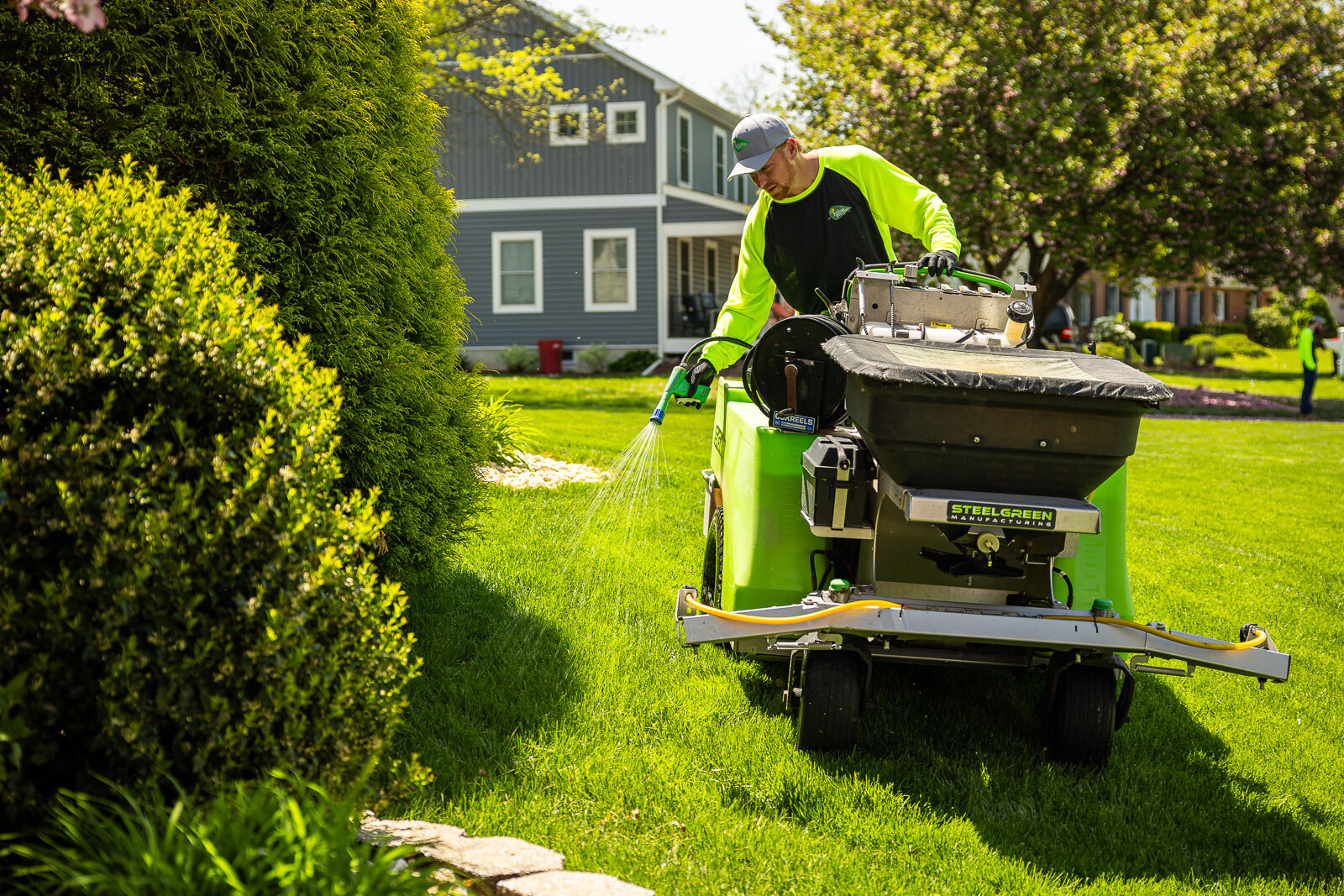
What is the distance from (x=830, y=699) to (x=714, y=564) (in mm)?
1470

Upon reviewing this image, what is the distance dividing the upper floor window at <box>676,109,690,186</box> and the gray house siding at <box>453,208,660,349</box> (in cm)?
195

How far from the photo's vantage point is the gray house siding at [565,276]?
25031 millimetres

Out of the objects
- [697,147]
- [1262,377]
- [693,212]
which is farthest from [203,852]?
[1262,377]

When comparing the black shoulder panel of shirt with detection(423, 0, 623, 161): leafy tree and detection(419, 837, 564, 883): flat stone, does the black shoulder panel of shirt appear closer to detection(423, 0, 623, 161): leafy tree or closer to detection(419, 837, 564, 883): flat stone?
detection(419, 837, 564, 883): flat stone

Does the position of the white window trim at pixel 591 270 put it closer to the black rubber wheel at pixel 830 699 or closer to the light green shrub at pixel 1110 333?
the light green shrub at pixel 1110 333

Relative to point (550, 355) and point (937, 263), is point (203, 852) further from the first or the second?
point (550, 355)

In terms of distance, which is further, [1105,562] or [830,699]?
[1105,562]

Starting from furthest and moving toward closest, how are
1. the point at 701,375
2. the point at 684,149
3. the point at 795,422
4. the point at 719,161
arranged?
the point at 719,161 < the point at 684,149 < the point at 701,375 < the point at 795,422

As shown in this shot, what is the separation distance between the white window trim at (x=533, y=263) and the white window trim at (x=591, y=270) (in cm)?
107

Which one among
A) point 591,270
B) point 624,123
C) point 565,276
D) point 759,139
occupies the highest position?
point 624,123

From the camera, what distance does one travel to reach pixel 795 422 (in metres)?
3.77

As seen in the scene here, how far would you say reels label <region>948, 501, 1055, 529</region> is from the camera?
3.05 m

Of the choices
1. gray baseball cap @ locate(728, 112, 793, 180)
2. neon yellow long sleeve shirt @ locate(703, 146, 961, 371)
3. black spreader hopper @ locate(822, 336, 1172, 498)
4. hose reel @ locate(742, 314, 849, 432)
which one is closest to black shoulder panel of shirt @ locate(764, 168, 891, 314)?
neon yellow long sleeve shirt @ locate(703, 146, 961, 371)

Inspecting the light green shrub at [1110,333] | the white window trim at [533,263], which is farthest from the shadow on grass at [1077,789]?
the light green shrub at [1110,333]
